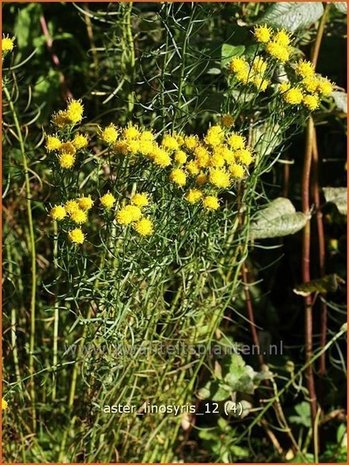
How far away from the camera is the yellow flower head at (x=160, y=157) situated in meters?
1.13

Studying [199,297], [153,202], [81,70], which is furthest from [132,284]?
[81,70]

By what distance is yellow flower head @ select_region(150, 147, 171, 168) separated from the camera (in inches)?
44.4

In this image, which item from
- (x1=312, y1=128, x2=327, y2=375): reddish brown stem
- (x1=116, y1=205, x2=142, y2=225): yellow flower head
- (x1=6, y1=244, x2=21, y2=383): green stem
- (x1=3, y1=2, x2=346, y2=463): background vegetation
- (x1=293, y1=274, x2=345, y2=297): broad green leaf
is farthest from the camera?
(x1=312, y1=128, x2=327, y2=375): reddish brown stem

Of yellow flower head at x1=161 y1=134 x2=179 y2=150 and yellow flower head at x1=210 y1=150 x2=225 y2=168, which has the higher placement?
yellow flower head at x1=161 y1=134 x2=179 y2=150

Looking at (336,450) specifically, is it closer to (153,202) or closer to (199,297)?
(199,297)

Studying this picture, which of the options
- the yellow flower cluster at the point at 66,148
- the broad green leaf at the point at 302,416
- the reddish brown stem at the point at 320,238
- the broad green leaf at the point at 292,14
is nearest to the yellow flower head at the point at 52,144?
the yellow flower cluster at the point at 66,148

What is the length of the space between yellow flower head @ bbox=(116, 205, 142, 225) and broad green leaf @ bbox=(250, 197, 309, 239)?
443mm

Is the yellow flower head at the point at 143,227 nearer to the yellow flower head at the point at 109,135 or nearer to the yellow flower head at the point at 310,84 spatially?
the yellow flower head at the point at 109,135

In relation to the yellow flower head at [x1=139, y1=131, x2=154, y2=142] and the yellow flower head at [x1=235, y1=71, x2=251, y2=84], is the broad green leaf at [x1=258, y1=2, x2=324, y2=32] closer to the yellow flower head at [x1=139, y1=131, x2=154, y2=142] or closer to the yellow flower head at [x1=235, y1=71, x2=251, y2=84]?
the yellow flower head at [x1=235, y1=71, x2=251, y2=84]

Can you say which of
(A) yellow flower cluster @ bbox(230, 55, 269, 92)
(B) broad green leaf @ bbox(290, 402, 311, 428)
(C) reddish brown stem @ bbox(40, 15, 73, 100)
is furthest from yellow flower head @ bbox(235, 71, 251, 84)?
(B) broad green leaf @ bbox(290, 402, 311, 428)

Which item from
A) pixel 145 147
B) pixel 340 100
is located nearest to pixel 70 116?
pixel 145 147

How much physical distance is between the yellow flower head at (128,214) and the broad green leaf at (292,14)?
1.51 ft

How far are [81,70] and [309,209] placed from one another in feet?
2.00

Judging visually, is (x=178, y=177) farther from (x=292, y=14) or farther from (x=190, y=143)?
(x=292, y=14)
